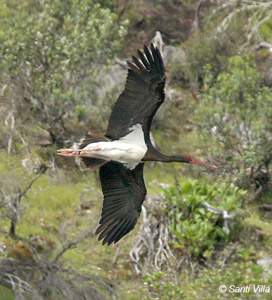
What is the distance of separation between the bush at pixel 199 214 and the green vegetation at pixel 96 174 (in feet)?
0.05

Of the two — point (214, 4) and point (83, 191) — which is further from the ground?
point (214, 4)

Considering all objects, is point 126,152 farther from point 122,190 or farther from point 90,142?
point 122,190

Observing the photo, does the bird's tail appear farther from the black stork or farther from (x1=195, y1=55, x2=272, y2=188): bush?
(x1=195, y1=55, x2=272, y2=188): bush

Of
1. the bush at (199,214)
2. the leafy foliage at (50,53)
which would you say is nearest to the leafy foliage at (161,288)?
the bush at (199,214)

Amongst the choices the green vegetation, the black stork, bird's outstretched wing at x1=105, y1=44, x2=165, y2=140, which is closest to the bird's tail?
the black stork

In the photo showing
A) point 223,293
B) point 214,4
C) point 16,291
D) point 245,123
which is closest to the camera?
point 16,291

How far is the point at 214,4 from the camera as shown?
1524 cm

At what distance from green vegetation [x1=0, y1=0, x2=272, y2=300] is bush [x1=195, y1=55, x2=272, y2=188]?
20 mm

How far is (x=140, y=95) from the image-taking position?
22.5 feet

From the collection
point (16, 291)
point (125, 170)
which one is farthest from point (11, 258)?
point (125, 170)

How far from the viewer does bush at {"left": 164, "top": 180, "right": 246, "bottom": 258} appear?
9953mm

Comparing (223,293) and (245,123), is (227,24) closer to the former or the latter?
(245,123)

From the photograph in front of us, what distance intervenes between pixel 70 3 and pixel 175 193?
377 centimetres

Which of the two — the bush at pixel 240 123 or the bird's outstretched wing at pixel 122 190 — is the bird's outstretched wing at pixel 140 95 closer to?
the bird's outstretched wing at pixel 122 190
